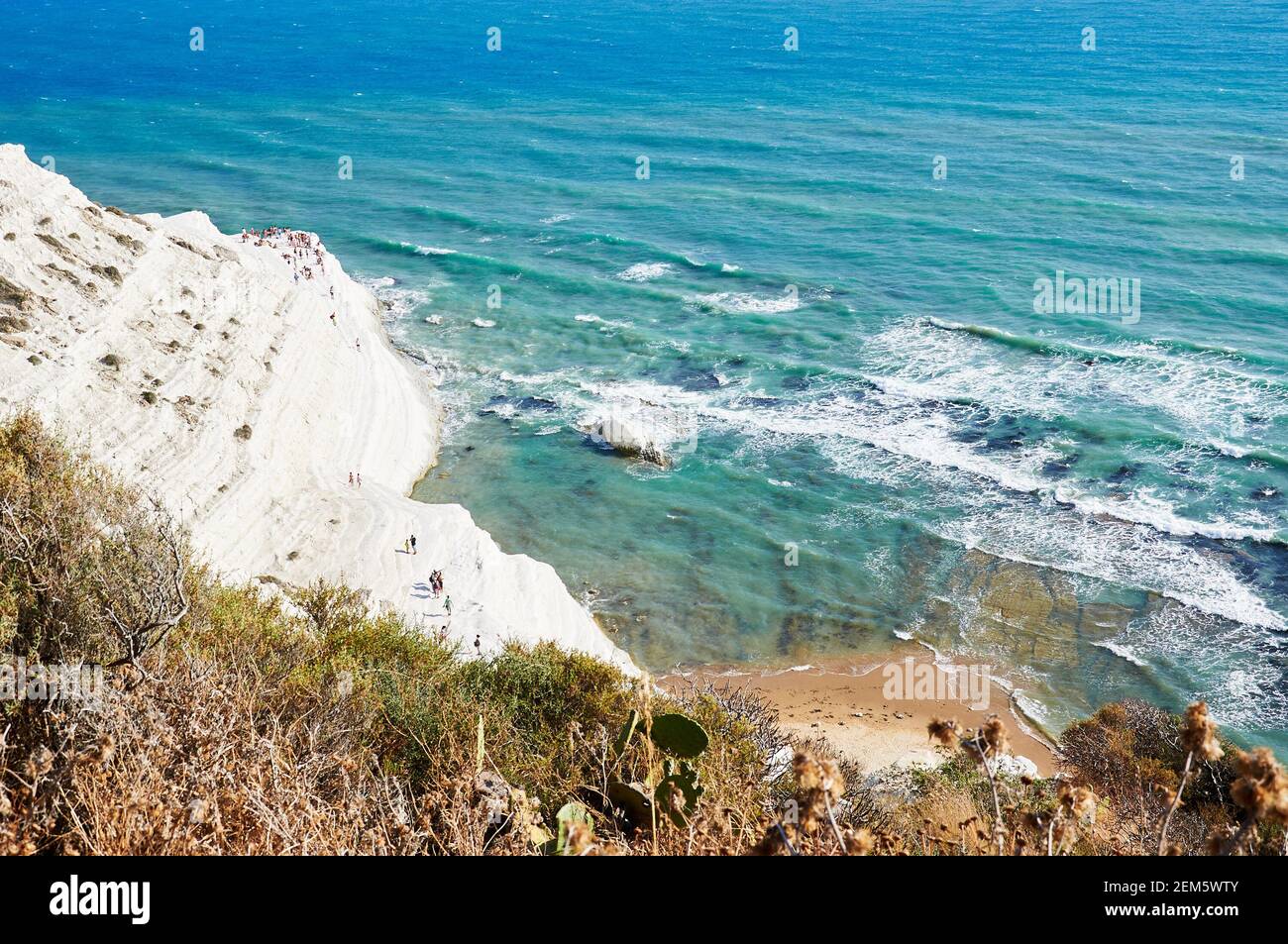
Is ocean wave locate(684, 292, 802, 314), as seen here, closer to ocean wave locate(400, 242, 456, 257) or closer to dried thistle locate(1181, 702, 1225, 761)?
ocean wave locate(400, 242, 456, 257)

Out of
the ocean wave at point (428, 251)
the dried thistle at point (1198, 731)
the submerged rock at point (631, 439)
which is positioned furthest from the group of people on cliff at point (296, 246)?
the dried thistle at point (1198, 731)

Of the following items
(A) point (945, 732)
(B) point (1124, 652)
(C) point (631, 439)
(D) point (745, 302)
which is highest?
(D) point (745, 302)

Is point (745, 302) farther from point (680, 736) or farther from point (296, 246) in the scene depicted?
point (680, 736)

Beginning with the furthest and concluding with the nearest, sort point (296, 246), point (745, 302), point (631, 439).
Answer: point (745, 302)
point (296, 246)
point (631, 439)

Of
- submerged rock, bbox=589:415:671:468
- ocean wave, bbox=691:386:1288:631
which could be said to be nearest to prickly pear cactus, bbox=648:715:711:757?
ocean wave, bbox=691:386:1288:631

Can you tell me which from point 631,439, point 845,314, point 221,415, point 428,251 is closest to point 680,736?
point 221,415

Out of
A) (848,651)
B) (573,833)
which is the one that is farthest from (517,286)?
(573,833)

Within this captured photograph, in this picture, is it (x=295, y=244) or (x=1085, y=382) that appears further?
(x=295, y=244)

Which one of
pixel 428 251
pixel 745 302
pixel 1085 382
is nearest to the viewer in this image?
pixel 1085 382
